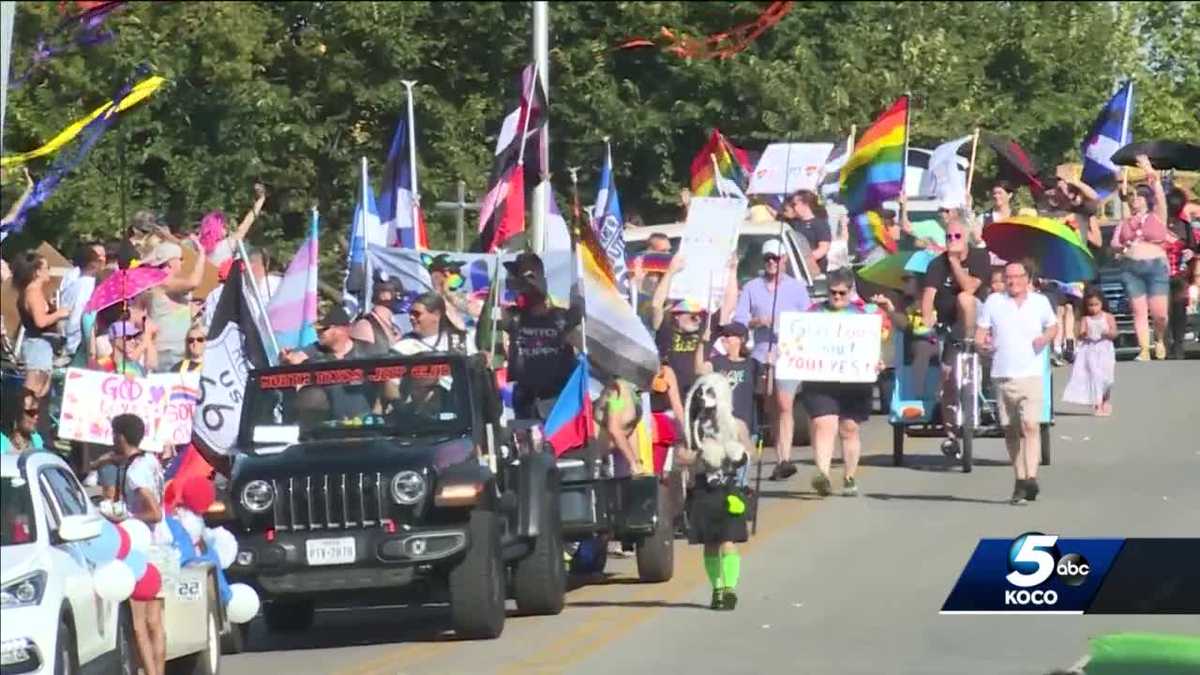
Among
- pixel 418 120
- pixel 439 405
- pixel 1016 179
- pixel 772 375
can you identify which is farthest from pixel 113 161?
pixel 439 405

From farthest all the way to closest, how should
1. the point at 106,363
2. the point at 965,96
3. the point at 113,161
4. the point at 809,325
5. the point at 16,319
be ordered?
the point at 965,96 < the point at 113,161 < the point at 809,325 < the point at 16,319 < the point at 106,363

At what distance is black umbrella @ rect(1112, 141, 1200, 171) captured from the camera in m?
18.2

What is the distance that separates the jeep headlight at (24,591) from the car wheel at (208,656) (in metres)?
2.51

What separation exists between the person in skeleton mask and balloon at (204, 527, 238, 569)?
324 cm

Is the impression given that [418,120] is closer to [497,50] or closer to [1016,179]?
[497,50]

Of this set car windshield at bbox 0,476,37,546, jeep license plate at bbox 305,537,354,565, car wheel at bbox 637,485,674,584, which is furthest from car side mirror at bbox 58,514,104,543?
car wheel at bbox 637,485,674,584

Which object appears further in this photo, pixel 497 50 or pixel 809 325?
pixel 497 50

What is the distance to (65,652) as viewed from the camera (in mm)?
13000

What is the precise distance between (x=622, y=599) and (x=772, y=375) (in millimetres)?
5902

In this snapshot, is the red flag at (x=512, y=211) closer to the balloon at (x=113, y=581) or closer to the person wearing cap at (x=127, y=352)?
the person wearing cap at (x=127, y=352)

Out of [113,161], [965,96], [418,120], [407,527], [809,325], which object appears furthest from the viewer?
[965,96]

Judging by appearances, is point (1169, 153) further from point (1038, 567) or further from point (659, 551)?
point (1038, 567)

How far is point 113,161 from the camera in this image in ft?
122

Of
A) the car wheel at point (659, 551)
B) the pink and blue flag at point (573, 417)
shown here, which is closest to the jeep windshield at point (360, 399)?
the pink and blue flag at point (573, 417)
